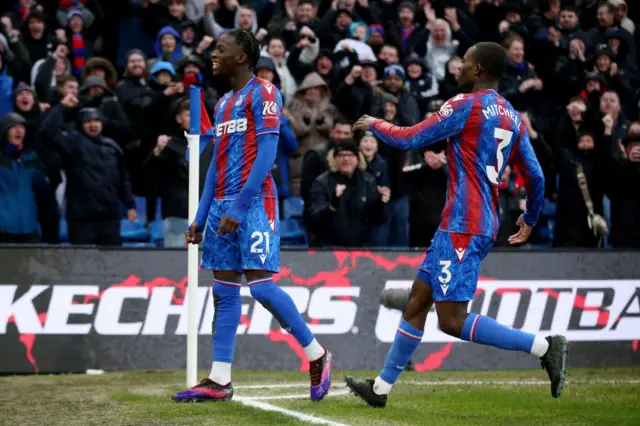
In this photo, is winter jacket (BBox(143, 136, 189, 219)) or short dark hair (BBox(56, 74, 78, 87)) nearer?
winter jacket (BBox(143, 136, 189, 219))

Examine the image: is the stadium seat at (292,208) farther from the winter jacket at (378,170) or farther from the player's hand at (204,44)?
the player's hand at (204,44)

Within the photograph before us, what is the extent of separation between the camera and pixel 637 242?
13.2 metres

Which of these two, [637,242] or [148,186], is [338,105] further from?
[637,242]

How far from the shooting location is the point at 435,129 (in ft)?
22.9

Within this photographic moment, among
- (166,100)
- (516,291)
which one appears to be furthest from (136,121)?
(516,291)

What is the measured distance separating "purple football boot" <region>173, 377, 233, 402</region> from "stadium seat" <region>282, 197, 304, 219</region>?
5.53 meters

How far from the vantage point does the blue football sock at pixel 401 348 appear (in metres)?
7.27

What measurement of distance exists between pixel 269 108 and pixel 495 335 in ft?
7.28

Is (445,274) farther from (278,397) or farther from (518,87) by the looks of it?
(518,87)

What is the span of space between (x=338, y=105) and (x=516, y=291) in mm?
4023

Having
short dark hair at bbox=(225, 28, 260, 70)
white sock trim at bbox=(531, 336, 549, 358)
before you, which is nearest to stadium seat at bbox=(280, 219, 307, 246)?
short dark hair at bbox=(225, 28, 260, 70)

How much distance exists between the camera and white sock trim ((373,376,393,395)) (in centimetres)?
742

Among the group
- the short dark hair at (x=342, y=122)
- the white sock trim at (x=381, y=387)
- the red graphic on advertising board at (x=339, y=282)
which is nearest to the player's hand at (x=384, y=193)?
the short dark hair at (x=342, y=122)

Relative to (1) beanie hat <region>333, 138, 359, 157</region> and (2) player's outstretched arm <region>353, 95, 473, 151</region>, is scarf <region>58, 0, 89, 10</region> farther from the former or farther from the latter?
(2) player's outstretched arm <region>353, 95, 473, 151</region>
